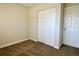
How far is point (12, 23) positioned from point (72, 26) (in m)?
2.64

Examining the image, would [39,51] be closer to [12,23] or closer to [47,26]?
[47,26]

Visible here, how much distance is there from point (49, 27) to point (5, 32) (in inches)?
76.1

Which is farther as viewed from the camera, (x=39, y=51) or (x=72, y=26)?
(x=72, y=26)

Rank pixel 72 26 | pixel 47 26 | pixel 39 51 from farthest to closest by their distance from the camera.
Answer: pixel 47 26
pixel 72 26
pixel 39 51

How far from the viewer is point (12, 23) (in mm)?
3609

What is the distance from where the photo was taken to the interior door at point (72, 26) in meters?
3.15

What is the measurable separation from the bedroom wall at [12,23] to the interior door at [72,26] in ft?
6.99

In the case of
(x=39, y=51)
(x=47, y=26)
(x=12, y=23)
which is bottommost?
(x=39, y=51)

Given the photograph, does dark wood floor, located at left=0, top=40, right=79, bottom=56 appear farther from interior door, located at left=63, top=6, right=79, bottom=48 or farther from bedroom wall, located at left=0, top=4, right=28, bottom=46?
bedroom wall, located at left=0, top=4, right=28, bottom=46

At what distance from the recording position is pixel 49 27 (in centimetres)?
351

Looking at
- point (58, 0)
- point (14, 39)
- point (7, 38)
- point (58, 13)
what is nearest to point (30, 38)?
point (14, 39)

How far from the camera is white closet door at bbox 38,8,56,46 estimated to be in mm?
3328

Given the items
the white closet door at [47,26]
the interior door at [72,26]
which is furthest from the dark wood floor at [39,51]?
the white closet door at [47,26]

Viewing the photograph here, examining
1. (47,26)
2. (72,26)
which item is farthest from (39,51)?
(72,26)
